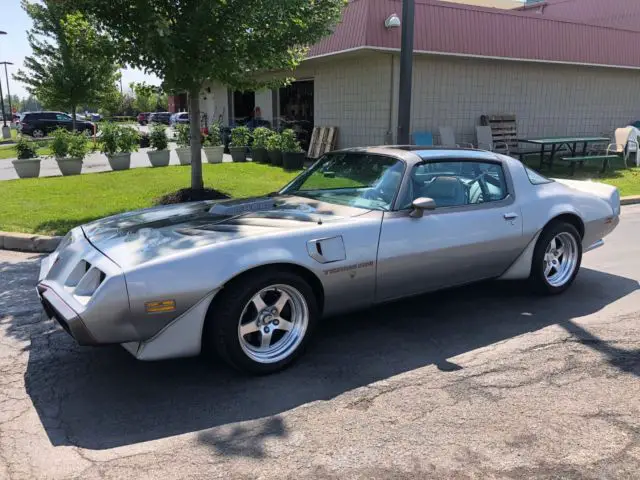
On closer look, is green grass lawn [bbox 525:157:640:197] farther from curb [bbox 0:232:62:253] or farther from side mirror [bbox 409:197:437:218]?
curb [bbox 0:232:62:253]

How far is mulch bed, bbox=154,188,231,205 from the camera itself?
9094mm

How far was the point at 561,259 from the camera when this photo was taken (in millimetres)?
5203

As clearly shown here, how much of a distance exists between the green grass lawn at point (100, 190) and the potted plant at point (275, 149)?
30 centimetres

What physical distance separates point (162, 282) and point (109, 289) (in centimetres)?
28

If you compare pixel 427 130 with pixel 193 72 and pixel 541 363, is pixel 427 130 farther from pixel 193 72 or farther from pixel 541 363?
pixel 541 363

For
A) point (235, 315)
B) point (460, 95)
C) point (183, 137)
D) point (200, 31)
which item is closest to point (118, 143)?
point (183, 137)

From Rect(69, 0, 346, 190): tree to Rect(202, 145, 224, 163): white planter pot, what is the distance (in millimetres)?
6158

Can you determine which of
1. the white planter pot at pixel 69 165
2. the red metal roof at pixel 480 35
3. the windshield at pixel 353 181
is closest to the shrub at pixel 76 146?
the white planter pot at pixel 69 165

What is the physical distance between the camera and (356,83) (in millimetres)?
14062

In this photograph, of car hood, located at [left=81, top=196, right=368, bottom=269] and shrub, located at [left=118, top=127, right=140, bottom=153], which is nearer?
car hood, located at [left=81, top=196, right=368, bottom=269]

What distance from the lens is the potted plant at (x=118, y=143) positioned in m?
Result: 13.3

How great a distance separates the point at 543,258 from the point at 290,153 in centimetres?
879

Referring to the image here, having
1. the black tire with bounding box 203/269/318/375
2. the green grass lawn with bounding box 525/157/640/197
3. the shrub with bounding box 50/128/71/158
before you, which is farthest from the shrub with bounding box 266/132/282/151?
the black tire with bounding box 203/269/318/375

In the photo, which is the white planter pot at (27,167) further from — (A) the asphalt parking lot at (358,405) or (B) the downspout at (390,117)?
(A) the asphalt parking lot at (358,405)
